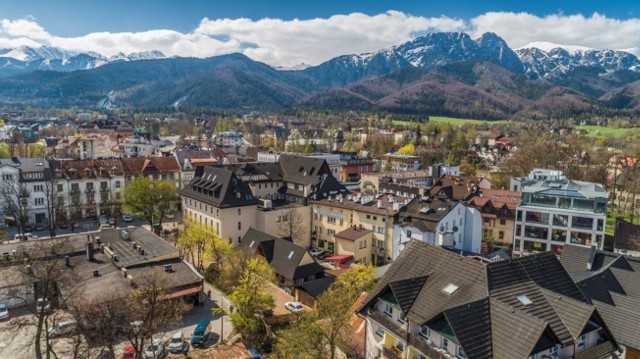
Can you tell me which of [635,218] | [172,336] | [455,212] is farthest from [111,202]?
[635,218]

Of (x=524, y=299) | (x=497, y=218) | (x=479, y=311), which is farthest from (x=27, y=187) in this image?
(x=524, y=299)

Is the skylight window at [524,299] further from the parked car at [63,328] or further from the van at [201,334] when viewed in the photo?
the parked car at [63,328]

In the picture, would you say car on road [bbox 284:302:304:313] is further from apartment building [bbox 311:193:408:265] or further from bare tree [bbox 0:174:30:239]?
bare tree [bbox 0:174:30:239]

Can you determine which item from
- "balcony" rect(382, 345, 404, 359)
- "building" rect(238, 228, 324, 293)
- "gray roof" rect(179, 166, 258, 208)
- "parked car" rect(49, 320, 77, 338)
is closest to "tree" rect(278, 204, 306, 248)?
"gray roof" rect(179, 166, 258, 208)

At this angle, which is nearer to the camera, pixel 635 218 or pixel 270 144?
pixel 635 218

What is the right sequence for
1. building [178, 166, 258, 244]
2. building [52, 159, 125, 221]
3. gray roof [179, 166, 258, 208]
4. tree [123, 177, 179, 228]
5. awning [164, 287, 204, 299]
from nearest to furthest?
awning [164, 287, 204, 299] → building [178, 166, 258, 244] → gray roof [179, 166, 258, 208] → tree [123, 177, 179, 228] → building [52, 159, 125, 221]

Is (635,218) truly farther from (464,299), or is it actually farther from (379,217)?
(464,299)
